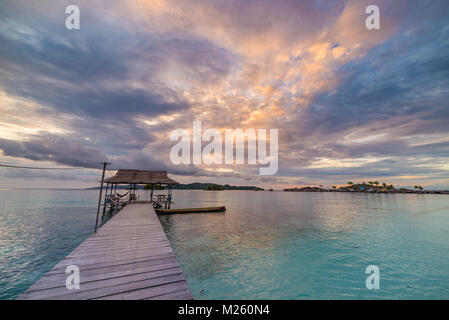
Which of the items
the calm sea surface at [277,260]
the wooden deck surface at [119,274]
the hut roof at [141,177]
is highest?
the hut roof at [141,177]

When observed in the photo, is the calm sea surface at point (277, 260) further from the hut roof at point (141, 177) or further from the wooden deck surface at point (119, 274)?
the hut roof at point (141, 177)

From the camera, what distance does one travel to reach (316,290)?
889 cm

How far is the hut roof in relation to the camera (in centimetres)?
2731

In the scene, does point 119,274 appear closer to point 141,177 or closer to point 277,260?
point 277,260

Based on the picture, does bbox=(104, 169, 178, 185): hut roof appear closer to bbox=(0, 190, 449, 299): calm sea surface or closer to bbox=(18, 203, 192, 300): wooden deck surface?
bbox=(0, 190, 449, 299): calm sea surface

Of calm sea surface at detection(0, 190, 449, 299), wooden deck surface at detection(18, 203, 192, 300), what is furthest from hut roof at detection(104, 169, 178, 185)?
wooden deck surface at detection(18, 203, 192, 300)

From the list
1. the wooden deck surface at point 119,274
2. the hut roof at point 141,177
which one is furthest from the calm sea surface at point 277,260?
the hut roof at point 141,177

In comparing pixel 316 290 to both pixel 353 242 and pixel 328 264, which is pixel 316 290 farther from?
pixel 353 242

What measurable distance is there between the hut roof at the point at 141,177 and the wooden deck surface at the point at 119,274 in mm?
19822

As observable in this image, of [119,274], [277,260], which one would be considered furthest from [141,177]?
[119,274]

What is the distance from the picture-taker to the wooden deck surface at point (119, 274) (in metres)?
4.20

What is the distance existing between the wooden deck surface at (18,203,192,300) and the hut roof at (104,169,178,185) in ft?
65.0
